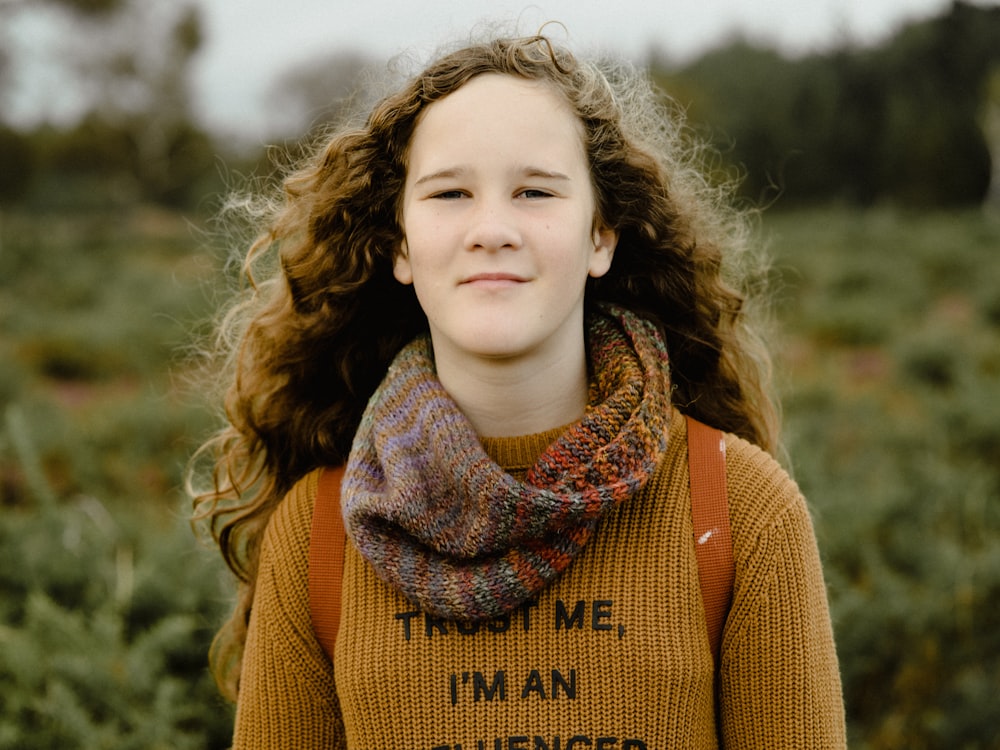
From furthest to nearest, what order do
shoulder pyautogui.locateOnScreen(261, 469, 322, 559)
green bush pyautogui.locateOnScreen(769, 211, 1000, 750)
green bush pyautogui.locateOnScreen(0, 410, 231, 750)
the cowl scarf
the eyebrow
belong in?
green bush pyautogui.locateOnScreen(769, 211, 1000, 750)
green bush pyautogui.locateOnScreen(0, 410, 231, 750)
shoulder pyautogui.locateOnScreen(261, 469, 322, 559)
the eyebrow
the cowl scarf

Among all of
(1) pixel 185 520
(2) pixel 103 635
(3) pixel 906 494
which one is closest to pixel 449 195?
(1) pixel 185 520

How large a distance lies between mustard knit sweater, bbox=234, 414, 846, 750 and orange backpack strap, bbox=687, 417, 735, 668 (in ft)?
0.05

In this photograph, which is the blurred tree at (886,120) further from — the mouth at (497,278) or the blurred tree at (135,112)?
the mouth at (497,278)

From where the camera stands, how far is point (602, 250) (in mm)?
1979

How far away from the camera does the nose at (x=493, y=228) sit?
1.69 m

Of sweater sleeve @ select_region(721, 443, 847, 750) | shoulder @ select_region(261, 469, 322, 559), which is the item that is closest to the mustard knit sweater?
sweater sleeve @ select_region(721, 443, 847, 750)

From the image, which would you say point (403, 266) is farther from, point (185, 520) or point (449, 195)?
point (185, 520)

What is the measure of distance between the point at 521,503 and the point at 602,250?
0.63 meters

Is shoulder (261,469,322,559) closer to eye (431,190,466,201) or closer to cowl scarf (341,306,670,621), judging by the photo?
cowl scarf (341,306,670,621)

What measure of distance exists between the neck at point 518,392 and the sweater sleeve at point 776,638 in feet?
1.26

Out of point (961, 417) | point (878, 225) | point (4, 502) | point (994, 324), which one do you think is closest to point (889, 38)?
point (878, 225)

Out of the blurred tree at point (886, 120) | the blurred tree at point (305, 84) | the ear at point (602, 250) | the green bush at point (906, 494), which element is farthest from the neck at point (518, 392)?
the blurred tree at point (305, 84)

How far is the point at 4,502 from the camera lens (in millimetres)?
5023

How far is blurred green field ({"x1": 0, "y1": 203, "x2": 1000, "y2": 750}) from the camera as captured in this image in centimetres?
301
